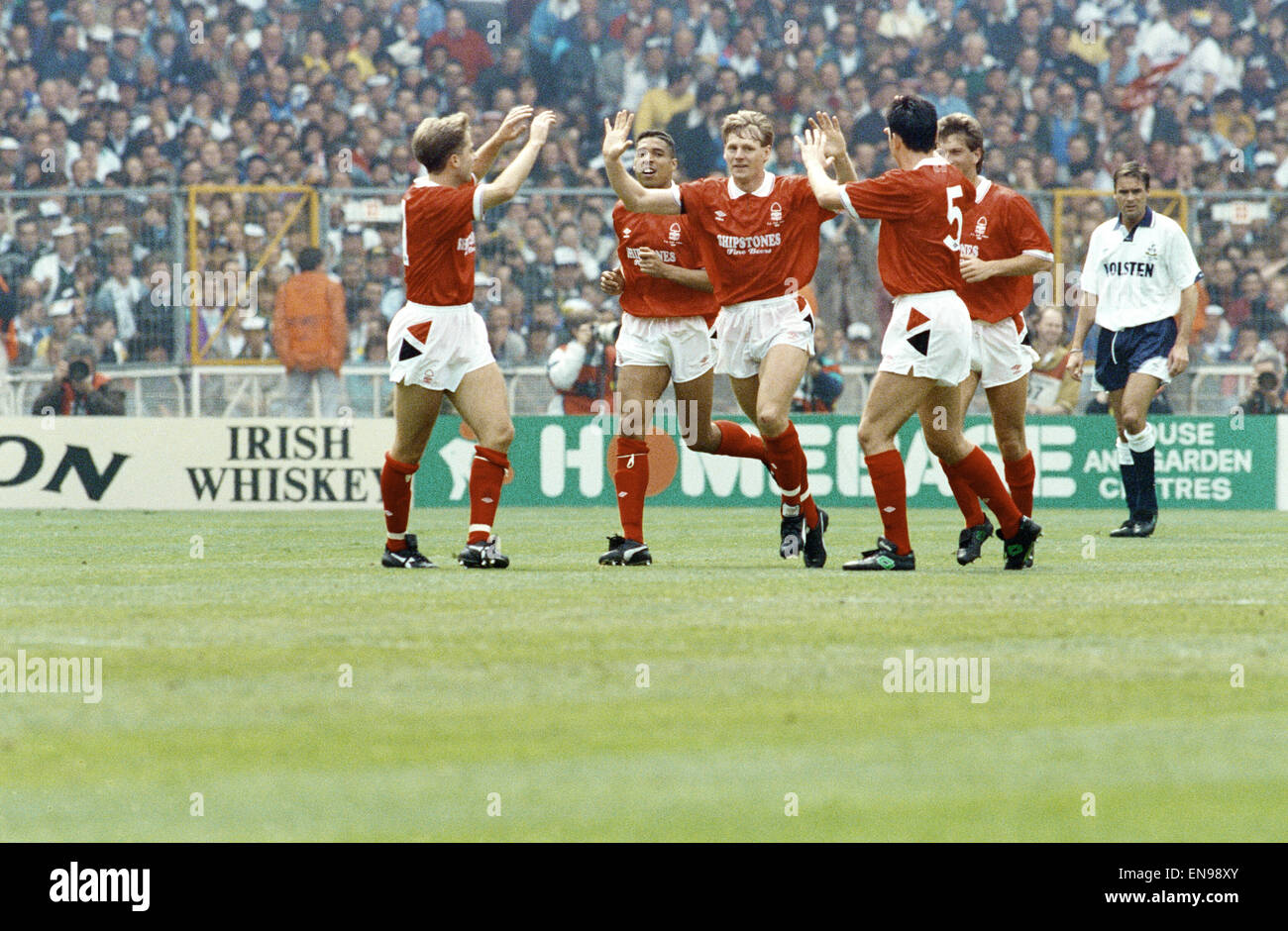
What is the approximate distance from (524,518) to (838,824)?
39.8 feet

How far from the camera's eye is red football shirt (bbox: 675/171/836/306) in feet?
32.6

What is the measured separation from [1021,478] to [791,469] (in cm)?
158

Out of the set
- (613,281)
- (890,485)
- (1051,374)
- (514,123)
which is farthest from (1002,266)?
(1051,374)

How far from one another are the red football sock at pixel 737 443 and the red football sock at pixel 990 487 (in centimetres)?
161

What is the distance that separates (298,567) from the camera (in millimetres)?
10203

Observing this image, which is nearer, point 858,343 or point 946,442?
point 946,442

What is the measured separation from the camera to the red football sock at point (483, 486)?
31.9 feet

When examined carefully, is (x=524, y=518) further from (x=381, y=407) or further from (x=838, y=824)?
(x=838, y=824)

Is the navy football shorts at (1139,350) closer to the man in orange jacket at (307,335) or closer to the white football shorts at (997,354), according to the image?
the white football shorts at (997,354)

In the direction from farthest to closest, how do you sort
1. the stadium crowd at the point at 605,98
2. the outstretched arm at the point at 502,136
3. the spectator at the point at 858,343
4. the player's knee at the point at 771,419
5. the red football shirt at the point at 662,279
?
the stadium crowd at the point at 605,98 < the spectator at the point at 858,343 < the red football shirt at the point at 662,279 < the player's knee at the point at 771,419 < the outstretched arm at the point at 502,136

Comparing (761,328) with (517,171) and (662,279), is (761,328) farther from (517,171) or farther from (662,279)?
(517,171)

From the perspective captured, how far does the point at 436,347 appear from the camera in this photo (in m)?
9.71

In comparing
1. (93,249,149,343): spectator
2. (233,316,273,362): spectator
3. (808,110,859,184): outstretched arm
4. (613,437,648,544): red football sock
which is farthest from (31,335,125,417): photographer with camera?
(808,110,859,184): outstretched arm

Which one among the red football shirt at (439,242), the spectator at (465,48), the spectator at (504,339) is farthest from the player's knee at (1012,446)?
the spectator at (465,48)
